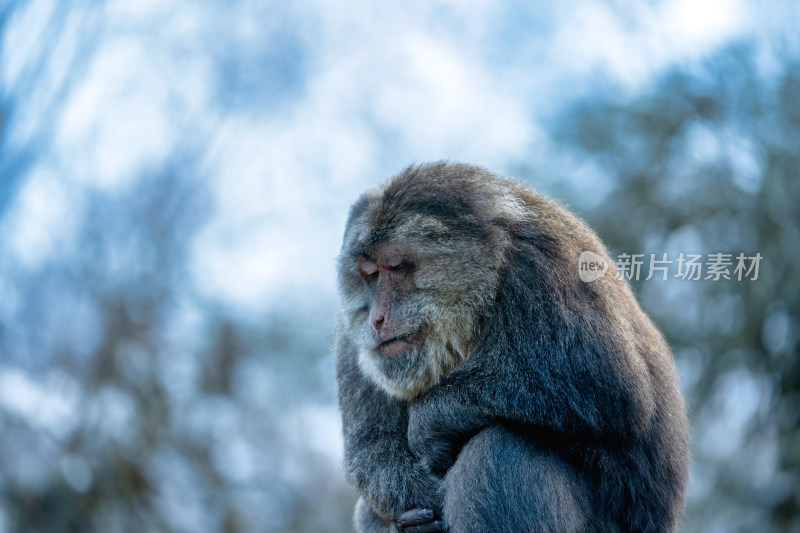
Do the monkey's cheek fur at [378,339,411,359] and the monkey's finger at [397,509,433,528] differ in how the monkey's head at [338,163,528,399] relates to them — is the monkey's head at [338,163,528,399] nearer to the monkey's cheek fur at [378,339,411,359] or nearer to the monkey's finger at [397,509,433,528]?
the monkey's cheek fur at [378,339,411,359]

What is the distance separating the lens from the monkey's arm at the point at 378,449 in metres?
3.80

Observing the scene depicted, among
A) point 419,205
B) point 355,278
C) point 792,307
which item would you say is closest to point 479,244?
point 419,205

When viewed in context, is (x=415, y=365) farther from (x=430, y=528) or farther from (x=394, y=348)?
(x=430, y=528)

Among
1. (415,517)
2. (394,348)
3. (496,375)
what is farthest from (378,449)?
(496,375)

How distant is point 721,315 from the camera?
38.7 ft

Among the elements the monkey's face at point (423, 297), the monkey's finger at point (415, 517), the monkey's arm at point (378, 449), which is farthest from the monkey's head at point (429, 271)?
the monkey's finger at point (415, 517)

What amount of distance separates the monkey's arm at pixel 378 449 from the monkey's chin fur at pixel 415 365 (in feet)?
0.98

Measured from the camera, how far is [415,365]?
3871mm

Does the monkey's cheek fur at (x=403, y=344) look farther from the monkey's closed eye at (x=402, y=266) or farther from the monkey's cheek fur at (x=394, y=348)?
the monkey's closed eye at (x=402, y=266)

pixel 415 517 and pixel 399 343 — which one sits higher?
pixel 399 343

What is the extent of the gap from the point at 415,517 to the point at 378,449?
0.48m

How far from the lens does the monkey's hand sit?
3687mm

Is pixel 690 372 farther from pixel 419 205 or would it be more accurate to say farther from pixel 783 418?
pixel 419 205

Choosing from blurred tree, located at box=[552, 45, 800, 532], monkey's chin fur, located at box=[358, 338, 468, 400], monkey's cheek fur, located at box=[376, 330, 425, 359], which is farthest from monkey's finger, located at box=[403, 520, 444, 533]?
blurred tree, located at box=[552, 45, 800, 532]
